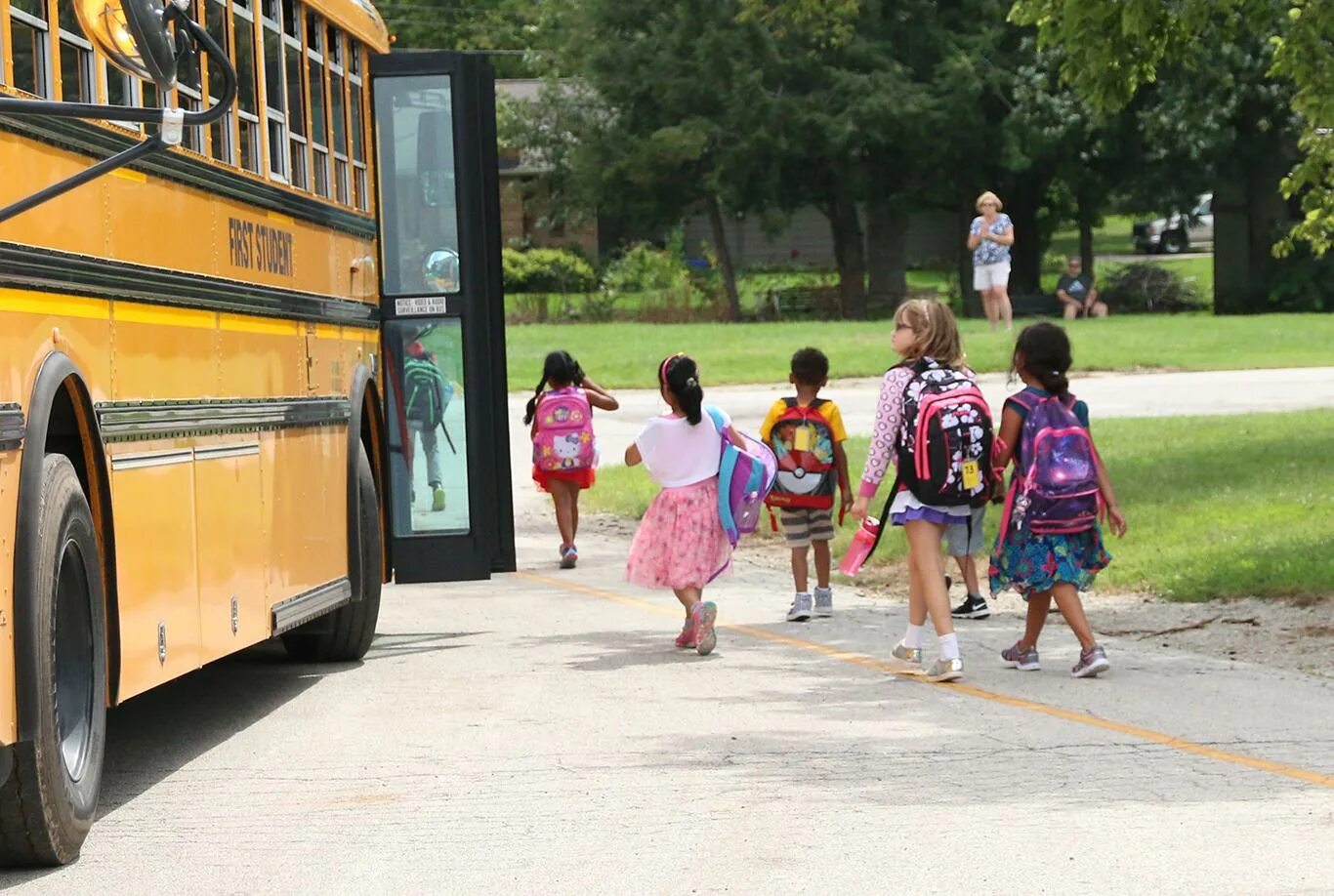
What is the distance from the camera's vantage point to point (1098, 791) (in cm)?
723

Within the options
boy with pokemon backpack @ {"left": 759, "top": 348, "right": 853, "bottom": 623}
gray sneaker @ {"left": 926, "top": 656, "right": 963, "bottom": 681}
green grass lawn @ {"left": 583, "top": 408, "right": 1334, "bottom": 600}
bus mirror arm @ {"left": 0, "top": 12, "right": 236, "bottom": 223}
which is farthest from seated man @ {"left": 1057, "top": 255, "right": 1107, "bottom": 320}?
bus mirror arm @ {"left": 0, "top": 12, "right": 236, "bottom": 223}

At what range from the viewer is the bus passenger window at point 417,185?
11398mm

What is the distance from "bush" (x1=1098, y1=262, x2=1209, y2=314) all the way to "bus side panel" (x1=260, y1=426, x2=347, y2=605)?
40913 millimetres

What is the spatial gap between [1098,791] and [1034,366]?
301cm

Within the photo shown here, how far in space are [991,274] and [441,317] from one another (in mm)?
16300

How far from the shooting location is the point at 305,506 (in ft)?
31.4

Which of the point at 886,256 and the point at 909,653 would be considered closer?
the point at 909,653

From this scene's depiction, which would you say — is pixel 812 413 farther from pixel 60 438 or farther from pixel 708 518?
pixel 60 438

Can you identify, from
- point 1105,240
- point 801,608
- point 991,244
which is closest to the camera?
point 801,608

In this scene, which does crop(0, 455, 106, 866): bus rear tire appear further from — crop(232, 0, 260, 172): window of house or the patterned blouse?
the patterned blouse

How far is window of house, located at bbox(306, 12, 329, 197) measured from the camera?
10.2 meters

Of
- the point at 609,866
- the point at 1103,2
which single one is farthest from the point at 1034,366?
the point at 1103,2

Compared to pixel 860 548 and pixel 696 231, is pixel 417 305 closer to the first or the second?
pixel 860 548

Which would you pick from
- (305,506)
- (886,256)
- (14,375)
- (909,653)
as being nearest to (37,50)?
(14,375)
